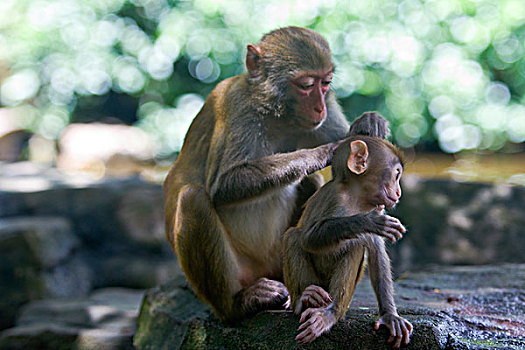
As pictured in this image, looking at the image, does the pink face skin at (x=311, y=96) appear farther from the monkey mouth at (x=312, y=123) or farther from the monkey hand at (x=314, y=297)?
the monkey hand at (x=314, y=297)

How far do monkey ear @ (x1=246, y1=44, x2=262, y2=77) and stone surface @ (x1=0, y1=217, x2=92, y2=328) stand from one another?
Answer: 431cm

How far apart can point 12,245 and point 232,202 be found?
14.2ft

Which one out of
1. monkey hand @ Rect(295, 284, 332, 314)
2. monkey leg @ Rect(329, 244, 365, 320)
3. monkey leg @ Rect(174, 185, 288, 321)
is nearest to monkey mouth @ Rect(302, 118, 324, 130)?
monkey leg @ Rect(174, 185, 288, 321)

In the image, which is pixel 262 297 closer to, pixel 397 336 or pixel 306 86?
pixel 397 336

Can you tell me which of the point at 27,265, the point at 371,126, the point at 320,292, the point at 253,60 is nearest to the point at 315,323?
the point at 320,292

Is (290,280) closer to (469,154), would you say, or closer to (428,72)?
(428,72)

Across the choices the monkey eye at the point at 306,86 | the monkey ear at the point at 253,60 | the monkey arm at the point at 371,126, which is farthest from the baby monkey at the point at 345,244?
the monkey ear at the point at 253,60

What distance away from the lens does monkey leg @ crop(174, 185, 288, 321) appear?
12.3 ft

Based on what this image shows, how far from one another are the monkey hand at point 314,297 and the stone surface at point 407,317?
0.17m

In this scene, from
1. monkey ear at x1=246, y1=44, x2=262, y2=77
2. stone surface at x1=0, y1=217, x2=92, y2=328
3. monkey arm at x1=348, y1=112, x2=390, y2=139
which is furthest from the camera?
stone surface at x1=0, y1=217, x2=92, y2=328

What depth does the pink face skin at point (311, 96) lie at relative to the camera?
3900mm

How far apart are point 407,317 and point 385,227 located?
73 cm

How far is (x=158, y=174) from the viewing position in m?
10.5

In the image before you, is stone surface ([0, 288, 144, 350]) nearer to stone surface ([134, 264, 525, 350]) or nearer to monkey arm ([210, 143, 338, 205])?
stone surface ([134, 264, 525, 350])
